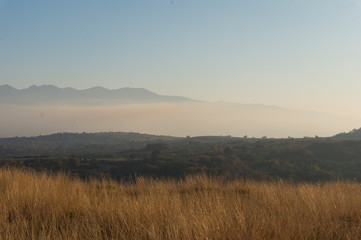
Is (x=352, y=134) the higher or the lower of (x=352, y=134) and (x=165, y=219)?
the higher

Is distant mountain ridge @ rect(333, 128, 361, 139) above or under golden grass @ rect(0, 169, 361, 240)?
above

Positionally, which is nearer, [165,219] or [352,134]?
[165,219]

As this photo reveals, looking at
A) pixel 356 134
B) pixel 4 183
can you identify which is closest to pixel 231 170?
pixel 4 183

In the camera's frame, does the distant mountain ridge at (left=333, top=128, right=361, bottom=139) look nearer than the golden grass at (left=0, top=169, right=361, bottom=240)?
No

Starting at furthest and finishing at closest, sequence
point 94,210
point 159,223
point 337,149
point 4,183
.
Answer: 1. point 337,149
2. point 4,183
3. point 94,210
4. point 159,223

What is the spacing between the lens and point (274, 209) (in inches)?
259

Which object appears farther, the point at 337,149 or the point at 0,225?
the point at 337,149

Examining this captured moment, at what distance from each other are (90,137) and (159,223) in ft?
501

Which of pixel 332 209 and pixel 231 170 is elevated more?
pixel 332 209

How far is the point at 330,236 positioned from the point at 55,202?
4.85 m

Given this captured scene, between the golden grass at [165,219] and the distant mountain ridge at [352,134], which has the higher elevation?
the distant mountain ridge at [352,134]

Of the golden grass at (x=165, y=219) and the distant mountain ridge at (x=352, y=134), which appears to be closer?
the golden grass at (x=165, y=219)

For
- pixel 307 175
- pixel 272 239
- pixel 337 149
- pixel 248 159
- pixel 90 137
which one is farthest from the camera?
pixel 90 137

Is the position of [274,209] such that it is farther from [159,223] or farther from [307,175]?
[307,175]
